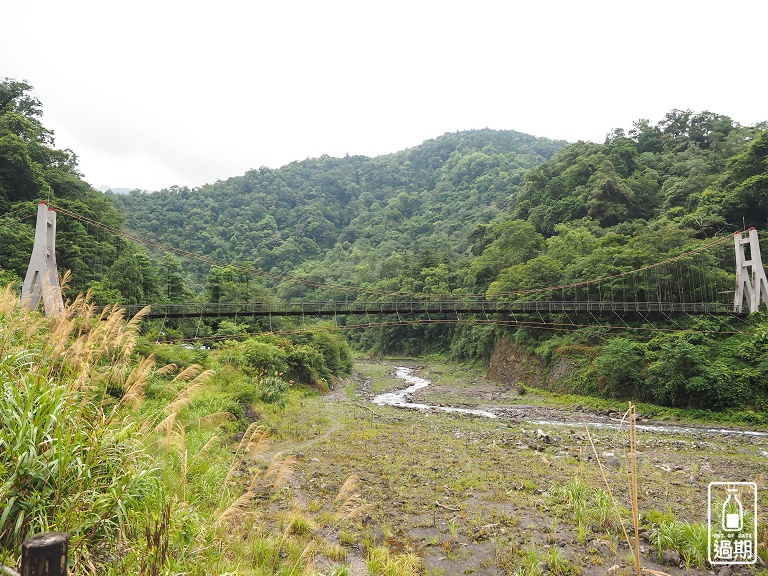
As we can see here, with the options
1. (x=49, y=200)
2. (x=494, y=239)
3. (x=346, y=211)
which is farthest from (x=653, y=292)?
(x=346, y=211)

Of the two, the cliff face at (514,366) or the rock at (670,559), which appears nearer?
the rock at (670,559)

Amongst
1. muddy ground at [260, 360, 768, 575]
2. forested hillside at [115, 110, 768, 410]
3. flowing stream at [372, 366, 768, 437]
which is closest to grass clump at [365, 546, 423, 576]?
muddy ground at [260, 360, 768, 575]

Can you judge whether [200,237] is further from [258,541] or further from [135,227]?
[258,541]

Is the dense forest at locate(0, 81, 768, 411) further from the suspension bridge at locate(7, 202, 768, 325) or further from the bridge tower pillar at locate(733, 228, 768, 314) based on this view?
the bridge tower pillar at locate(733, 228, 768, 314)

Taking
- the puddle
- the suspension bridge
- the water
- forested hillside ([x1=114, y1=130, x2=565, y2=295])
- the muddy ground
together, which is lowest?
the water

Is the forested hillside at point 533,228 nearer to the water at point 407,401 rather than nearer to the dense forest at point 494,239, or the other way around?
the dense forest at point 494,239

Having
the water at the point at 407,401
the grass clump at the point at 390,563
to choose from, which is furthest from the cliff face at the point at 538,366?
the grass clump at the point at 390,563

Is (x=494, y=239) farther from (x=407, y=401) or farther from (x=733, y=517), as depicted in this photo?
(x=733, y=517)

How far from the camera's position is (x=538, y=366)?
2492 centimetres

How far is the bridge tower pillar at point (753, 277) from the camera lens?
775 inches

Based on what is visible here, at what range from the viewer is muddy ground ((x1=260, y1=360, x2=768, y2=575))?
559 cm

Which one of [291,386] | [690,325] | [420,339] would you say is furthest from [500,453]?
[420,339]

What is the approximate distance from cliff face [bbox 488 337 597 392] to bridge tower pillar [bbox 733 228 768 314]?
7138mm

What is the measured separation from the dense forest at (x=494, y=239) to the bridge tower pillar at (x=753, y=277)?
1155 millimetres
